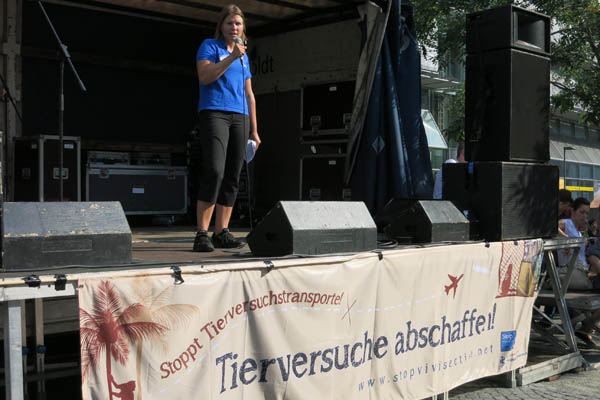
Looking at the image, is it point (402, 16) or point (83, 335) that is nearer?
point (83, 335)

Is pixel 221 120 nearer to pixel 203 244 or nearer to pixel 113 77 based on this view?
pixel 203 244

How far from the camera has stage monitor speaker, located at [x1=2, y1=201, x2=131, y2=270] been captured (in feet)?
8.61

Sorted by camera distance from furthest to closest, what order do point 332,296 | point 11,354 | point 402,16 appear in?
point 402,16
point 332,296
point 11,354

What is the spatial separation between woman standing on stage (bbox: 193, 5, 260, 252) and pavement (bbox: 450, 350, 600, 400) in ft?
6.12

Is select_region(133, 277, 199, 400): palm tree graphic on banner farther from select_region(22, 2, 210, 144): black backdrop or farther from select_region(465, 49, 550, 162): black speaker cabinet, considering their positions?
select_region(22, 2, 210, 144): black backdrop

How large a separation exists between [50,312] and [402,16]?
5446mm

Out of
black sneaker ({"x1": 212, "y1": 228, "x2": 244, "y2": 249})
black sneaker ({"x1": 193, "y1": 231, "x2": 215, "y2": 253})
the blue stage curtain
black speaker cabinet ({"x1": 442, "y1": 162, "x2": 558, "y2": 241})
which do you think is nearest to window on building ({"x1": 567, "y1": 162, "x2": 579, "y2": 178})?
the blue stage curtain

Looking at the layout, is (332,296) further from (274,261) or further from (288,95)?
(288,95)

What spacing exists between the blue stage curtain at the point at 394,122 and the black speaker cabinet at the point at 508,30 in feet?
7.34

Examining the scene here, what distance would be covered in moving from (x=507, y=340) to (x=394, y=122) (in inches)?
128

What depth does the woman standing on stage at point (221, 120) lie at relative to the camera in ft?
12.8

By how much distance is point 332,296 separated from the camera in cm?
331

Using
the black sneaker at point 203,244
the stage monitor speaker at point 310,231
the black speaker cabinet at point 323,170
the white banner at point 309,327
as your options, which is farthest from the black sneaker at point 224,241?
the black speaker cabinet at point 323,170

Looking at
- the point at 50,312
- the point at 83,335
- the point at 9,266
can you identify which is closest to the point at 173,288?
the point at 83,335
